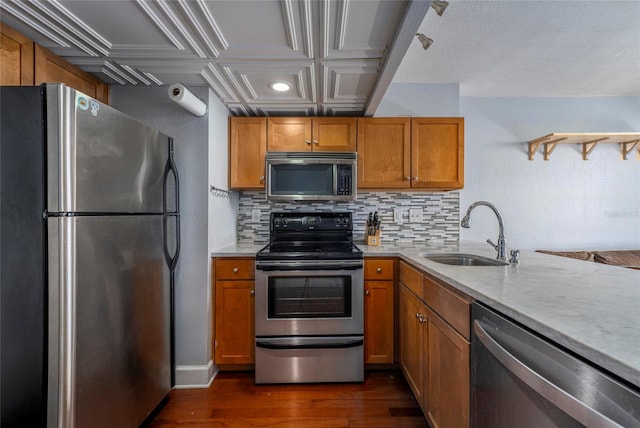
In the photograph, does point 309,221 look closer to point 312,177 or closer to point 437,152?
point 312,177

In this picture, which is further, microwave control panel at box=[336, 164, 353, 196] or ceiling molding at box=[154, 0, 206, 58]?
microwave control panel at box=[336, 164, 353, 196]

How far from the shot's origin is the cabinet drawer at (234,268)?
2.08 meters

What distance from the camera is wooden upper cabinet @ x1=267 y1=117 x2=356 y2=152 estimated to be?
2426 mm

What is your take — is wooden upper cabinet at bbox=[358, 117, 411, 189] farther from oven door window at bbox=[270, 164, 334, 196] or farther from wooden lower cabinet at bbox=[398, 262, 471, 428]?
wooden lower cabinet at bbox=[398, 262, 471, 428]

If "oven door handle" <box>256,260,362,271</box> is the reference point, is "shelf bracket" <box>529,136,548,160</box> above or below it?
above

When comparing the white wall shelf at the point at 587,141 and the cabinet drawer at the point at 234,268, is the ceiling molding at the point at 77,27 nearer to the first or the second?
the cabinet drawer at the point at 234,268

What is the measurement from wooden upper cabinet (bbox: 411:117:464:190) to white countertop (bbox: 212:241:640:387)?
102 cm

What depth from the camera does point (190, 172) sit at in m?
2.00

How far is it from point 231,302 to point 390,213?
1584 millimetres

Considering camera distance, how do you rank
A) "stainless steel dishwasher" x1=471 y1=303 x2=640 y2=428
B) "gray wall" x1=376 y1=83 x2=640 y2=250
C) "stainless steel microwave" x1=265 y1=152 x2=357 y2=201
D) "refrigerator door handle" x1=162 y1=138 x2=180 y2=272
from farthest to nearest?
1. "gray wall" x1=376 y1=83 x2=640 y2=250
2. "stainless steel microwave" x1=265 y1=152 x2=357 y2=201
3. "refrigerator door handle" x1=162 y1=138 x2=180 y2=272
4. "stainless steel dishwasher" x1=471 y1=303 x2=640 y2=428

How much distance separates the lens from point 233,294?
82.1 inches

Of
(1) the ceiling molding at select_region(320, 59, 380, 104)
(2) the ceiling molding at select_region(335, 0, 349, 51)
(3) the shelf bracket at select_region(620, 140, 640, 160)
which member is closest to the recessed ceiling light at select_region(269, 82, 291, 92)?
(1) the ceiling molding at select_region(320, 59, 380, 104)

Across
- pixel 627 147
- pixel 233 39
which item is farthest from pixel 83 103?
pixel 627 147

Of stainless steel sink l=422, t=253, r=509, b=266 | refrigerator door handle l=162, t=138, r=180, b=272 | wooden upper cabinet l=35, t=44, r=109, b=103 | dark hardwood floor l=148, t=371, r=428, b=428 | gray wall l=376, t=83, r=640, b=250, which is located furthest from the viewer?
gray wall l=376, t=83, r=640, b=250
